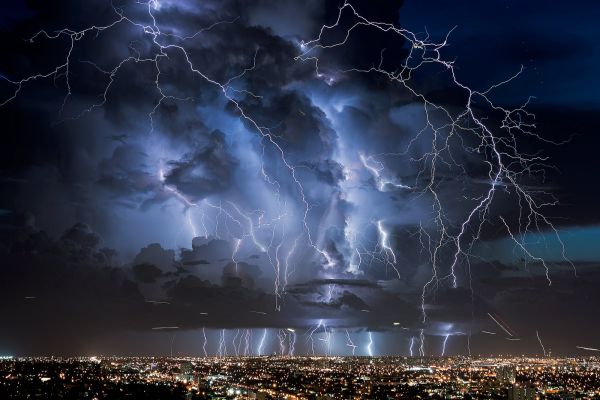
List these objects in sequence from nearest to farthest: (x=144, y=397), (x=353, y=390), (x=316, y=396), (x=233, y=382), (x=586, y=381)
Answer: (x=144, y=397) → (x=316, y=396) → (x=353, y=390) → (x=233, y=382) → (x=586, y=381)

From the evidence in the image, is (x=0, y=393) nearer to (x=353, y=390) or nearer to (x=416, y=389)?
(x=353, y=390)

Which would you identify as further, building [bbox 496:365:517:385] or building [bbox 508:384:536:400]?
building [bbox 496:365:517:385]

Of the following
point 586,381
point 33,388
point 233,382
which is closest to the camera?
point 33,388

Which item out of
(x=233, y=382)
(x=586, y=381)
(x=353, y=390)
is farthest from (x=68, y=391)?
(x=586, y=381)

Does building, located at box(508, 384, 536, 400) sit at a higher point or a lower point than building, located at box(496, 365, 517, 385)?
lower

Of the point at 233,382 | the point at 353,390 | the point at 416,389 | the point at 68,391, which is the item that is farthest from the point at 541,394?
the point at 68,391

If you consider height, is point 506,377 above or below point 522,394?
above

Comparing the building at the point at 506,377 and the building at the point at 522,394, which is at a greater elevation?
the building at the point at 506,377

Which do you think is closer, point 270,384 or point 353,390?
point 353,390

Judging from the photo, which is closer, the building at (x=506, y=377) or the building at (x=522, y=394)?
the building at (x=522, y=394)

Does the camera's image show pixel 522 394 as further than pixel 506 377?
No
